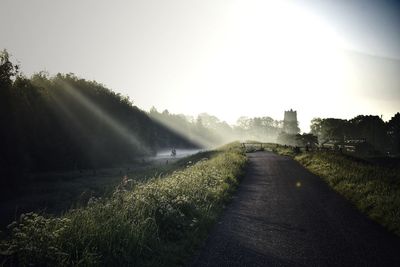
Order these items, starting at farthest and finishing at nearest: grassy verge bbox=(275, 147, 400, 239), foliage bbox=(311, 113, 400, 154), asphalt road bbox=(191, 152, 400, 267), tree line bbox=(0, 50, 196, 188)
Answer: foliage bbox=(311, 113, 400, 154)
tree line bbox=(0, 50, 196, 188)
grassy verge bbox=(275, 147, 400, 239)
asphalt road bbox=(191, 152, 400, 267)

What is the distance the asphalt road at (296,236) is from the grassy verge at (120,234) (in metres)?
0.73

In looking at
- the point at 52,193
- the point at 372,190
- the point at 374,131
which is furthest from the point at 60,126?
the point at 374,131

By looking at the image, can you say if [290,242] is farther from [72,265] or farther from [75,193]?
[75,193]

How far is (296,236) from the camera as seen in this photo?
9.31 metres

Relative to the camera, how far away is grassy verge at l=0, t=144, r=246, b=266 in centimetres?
615

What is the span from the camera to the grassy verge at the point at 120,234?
242 inches

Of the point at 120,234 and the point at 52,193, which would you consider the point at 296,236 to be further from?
the point at 52,193

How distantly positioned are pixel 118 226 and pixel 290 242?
4.69 meters

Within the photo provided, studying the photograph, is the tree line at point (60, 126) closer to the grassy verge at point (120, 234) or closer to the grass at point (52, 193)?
the grass at point (52, 193)

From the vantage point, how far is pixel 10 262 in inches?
231

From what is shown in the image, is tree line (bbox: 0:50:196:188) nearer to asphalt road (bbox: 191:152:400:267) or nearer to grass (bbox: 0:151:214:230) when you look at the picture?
grass (bbox: 0:151:214:230)

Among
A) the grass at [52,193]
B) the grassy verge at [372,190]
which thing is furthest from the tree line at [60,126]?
the grassy verge at [372,190]

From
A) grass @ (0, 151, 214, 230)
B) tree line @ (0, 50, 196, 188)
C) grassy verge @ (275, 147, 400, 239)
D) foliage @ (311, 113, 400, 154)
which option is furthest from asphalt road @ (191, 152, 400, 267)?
foliage @ (311, 113, 400, 154)

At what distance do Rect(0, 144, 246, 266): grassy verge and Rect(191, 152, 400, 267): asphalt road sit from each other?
0.73 m
